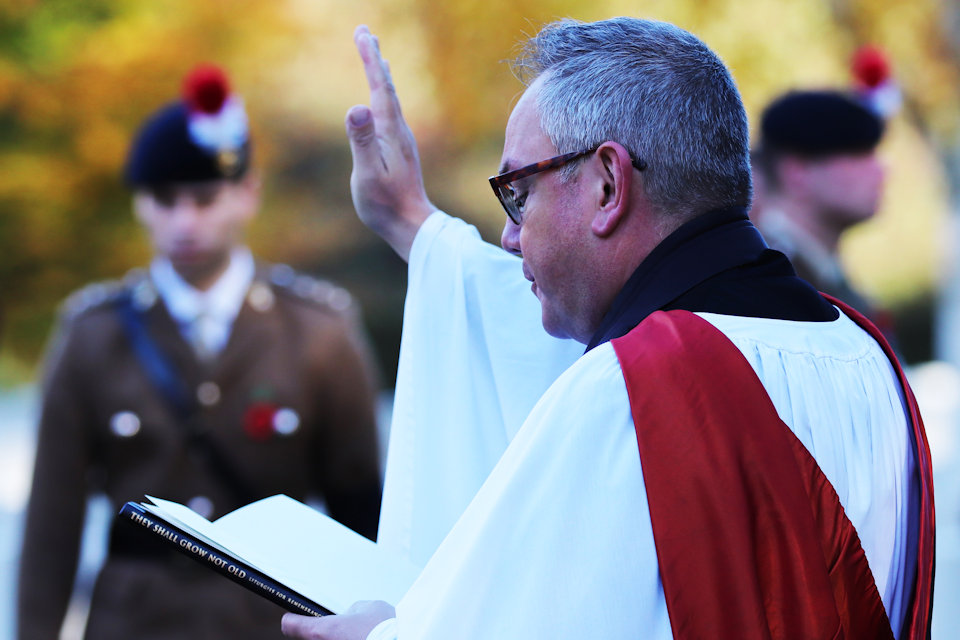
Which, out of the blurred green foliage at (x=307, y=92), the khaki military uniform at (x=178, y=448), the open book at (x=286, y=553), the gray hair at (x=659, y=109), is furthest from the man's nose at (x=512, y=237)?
the blurred green foliage at (x=307, y=92)

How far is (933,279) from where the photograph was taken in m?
7.29

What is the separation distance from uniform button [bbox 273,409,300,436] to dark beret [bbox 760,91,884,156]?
79.2 inches

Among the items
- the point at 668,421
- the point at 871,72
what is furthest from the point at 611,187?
the point at 871,72

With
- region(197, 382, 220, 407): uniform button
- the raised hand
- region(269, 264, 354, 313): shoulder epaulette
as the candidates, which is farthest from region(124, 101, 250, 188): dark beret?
the raised hand

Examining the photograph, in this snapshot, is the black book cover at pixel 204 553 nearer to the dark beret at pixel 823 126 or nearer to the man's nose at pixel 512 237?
the man's nose at pixel 512 237

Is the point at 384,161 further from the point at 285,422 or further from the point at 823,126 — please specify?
the point at 823,126

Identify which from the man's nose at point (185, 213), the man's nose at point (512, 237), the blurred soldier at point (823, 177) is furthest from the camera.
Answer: the blurred soldier at point (823, 177)

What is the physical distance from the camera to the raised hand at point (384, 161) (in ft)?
6.17

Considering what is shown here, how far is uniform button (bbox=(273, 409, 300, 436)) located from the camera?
10.6 feet

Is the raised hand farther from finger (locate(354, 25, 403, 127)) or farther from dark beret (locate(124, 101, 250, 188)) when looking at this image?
dark beret (locate(124, 101, 250, 188))

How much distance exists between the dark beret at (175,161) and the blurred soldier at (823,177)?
71.1 inches

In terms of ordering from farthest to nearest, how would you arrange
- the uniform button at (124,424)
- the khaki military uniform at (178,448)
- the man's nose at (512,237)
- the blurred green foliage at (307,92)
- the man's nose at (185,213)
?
the blurred green foliage at (307,92) → the man's nose at (185,213) → the uniform button at (124,424) → the khaki military uniform at (178,448) → the man's nose at (512,237)

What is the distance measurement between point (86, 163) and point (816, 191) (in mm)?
4226

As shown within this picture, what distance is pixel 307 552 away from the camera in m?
1.55
